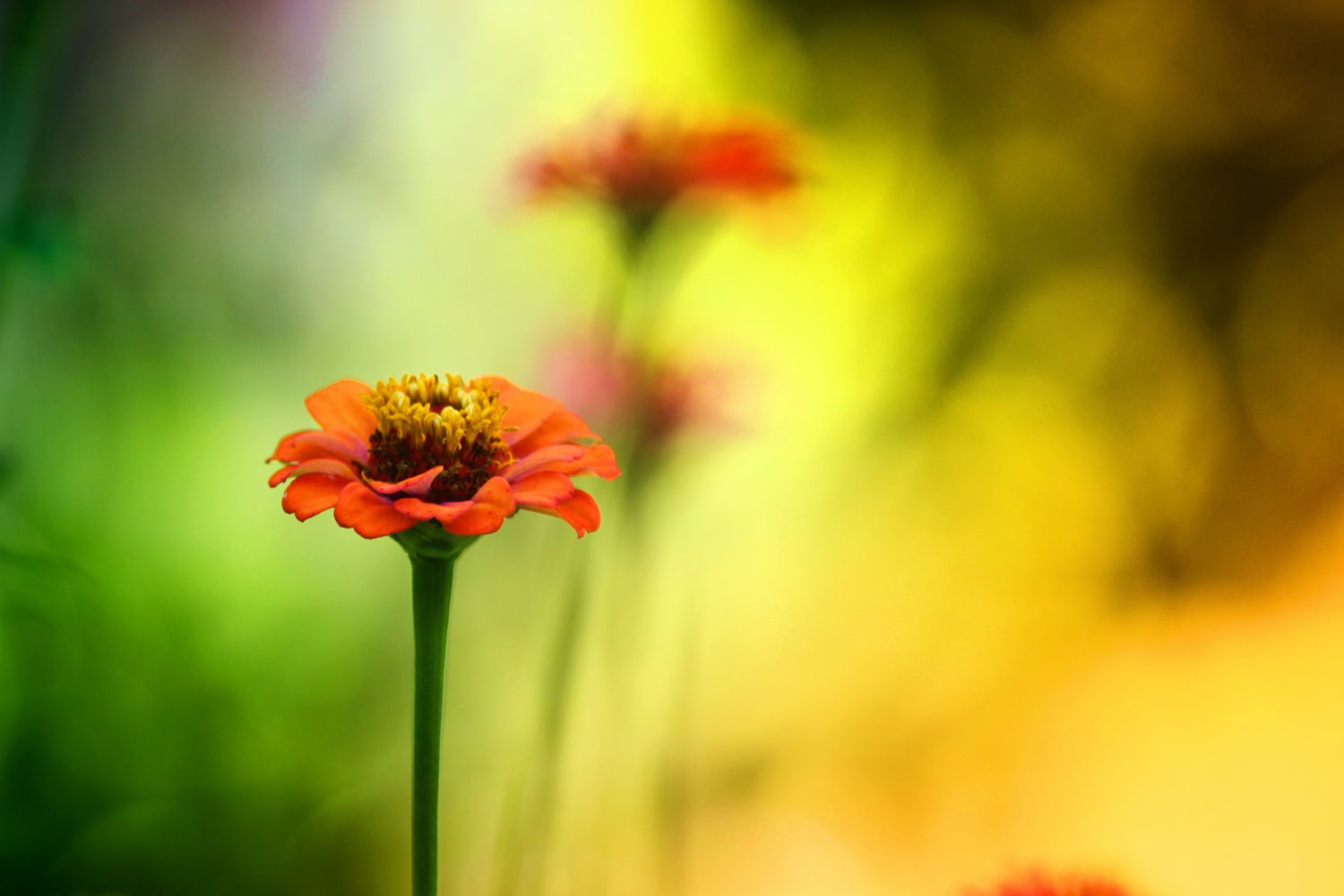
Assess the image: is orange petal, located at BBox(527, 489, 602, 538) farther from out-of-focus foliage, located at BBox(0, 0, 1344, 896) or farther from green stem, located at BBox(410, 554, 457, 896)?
out-of-focus foliage, located at BBox(0, 0, 1344, 896)

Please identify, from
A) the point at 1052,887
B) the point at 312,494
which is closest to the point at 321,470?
the point at 312,494

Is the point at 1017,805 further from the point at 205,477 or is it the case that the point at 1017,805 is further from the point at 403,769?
the point at 205,477

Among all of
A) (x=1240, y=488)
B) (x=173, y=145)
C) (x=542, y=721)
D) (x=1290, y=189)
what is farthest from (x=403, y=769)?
(x=1290, y=189)

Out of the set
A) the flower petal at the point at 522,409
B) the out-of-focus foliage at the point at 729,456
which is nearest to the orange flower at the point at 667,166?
the out-of-focus foliage at the point at 729,456

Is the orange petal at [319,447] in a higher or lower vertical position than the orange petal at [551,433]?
lower

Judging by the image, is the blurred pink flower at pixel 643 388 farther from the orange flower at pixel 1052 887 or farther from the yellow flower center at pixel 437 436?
the orange flower at pixel 1052 887

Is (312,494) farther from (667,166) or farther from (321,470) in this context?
(667,166)
